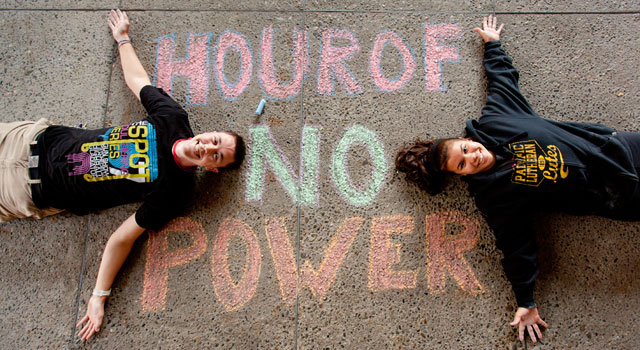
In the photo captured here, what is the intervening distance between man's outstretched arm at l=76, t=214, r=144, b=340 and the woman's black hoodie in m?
2.35

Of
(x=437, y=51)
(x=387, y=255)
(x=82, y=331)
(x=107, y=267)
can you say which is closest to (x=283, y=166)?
(x=387, y=255)

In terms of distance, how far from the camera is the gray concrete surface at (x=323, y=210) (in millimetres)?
2297

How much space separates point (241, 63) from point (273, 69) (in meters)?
0.25

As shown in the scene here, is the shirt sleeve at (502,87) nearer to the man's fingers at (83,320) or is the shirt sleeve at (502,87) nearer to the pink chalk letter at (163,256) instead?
the pink chalk letter at (163,256)

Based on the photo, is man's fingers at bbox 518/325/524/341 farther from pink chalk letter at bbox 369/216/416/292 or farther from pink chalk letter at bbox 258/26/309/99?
pink chalk letter at bbox 258/26/309/99

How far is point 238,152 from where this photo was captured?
2.34m

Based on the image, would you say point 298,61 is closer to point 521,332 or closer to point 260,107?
point 260,107

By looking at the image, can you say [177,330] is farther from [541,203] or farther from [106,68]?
[541,203]

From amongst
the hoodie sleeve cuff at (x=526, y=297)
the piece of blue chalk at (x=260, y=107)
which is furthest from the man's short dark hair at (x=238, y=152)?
the hoodie sleeve cuff at (x=526, y=297)

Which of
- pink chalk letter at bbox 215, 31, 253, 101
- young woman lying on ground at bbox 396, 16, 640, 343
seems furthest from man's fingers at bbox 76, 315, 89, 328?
young woman lying on ground at bbox 396, 16, 640, 343

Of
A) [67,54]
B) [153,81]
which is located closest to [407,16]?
[153,81]

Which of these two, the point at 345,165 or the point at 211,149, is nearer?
the point at 211,149

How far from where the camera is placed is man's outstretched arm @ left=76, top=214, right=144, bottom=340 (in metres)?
2.29

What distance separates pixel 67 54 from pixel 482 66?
3255 millimetres
